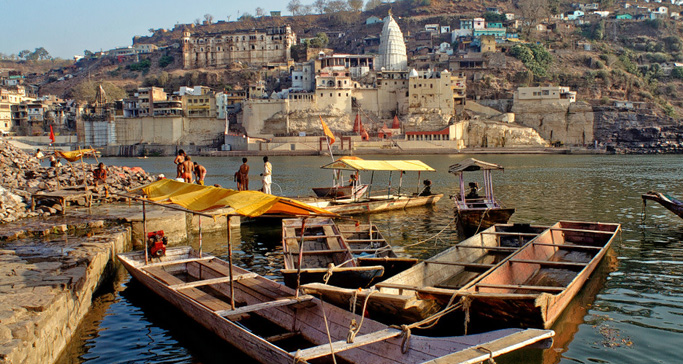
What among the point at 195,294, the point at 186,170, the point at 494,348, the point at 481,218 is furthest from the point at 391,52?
the point at 494,348

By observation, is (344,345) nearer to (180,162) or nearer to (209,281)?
(209,281)

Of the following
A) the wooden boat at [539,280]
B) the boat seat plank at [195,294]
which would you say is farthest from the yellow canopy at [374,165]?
the boat seat plank at [195,294]

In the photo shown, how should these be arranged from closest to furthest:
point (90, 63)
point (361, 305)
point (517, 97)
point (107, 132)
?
1. point (361, 305)
2. point (517, 97)
3. point (107, 132)
4. point (90, 63)

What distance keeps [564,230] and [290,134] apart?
64449mm

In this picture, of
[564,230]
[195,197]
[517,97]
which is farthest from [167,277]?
[517,97]

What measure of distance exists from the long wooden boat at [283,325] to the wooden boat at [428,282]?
31 centimetres

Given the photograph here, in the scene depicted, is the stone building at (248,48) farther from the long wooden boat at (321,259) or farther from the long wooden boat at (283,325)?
the long wooden boat at (283,325)

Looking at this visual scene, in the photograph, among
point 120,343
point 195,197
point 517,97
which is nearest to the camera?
point 120,343

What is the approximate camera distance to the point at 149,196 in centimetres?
1154

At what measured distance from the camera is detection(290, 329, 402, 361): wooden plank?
6279 millimetres

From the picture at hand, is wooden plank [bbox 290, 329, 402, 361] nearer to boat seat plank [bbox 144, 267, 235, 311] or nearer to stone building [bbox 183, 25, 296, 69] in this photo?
boat seat plank [bbox 144, 267, 235, 311]

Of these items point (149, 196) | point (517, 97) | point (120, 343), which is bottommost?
point (120, 343)

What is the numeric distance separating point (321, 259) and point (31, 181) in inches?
590

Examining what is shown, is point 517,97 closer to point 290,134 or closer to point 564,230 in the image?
point 290,134
